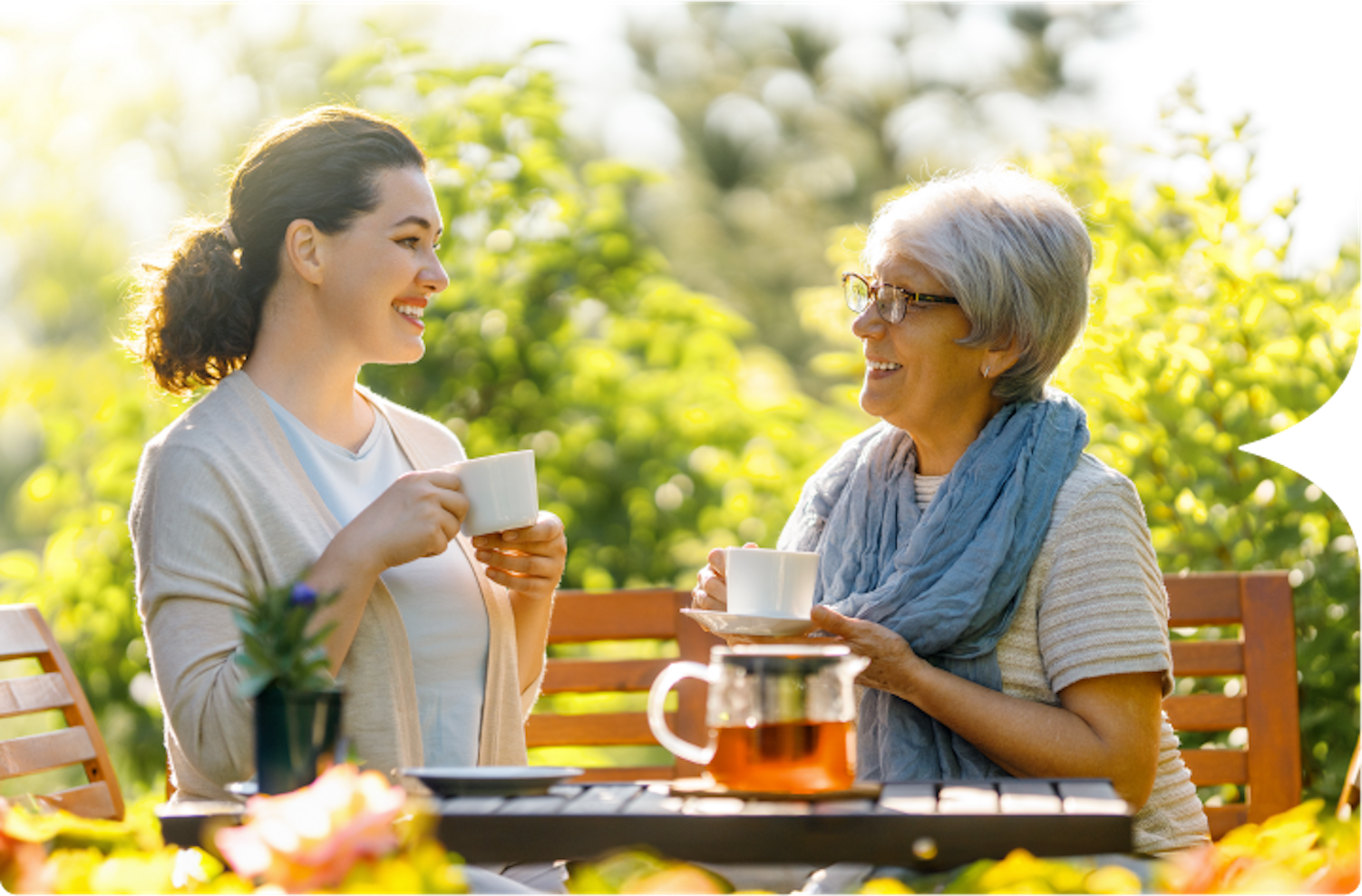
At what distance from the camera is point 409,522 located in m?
1.99

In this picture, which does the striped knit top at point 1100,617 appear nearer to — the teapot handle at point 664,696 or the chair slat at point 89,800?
the teapot handle at point 664,696

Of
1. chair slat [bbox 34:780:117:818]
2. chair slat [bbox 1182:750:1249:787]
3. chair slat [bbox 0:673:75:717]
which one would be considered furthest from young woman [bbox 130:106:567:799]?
chair slat [bbox 1182:750:1249:787]

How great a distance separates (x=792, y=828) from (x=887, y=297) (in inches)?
52.7

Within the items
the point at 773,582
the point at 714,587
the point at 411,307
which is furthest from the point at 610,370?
the point at 773,582

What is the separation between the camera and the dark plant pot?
1.38m

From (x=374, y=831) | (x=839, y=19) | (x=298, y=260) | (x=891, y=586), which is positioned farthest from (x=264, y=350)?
(x=839, y=19)

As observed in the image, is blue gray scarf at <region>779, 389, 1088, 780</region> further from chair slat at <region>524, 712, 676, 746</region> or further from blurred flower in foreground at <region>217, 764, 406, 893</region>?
blurred flower in foreground at <region>217, 764, 406, 893</region>

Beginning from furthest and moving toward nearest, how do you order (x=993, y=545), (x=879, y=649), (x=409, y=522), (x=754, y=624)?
(x=993, y=545) → (x=879, y=649) → (x=409, y=522) → (x=754, y=624)

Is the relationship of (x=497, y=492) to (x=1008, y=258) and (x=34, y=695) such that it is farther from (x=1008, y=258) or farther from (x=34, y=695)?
(x=34, y=695)

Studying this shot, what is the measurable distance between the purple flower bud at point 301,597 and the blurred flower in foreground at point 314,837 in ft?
0.79

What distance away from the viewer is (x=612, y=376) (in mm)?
4555

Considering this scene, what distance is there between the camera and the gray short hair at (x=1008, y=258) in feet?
7.89

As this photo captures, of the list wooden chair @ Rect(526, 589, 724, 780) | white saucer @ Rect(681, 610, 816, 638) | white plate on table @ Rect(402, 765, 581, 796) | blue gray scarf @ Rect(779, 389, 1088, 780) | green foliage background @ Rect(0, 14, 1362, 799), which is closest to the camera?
white plate on table @ Rect(402, 765, 581, 796)

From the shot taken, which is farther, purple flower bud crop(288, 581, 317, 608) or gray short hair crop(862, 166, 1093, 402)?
gray short hair crop(862, 166, 1093, 402)
